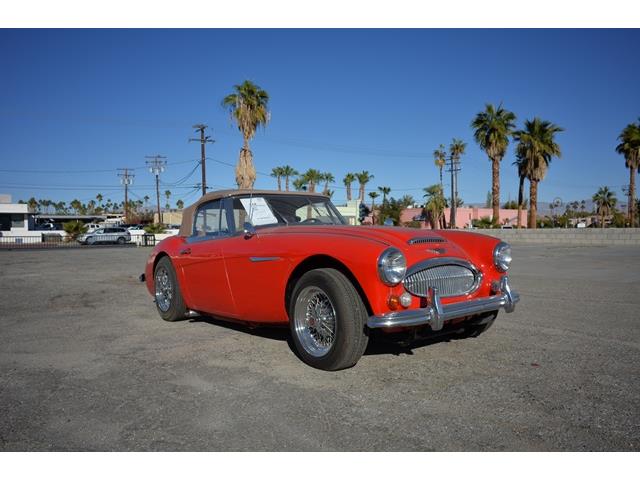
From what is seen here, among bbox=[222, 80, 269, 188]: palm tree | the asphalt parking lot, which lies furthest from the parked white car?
the asphalt parking lot

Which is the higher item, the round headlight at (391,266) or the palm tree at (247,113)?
the palm tree at (247,113)

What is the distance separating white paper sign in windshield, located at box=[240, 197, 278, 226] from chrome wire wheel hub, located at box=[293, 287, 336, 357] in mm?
1261

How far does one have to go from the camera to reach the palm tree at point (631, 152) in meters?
39.6

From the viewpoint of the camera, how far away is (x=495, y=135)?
129 feet

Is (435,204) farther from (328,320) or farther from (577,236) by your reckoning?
(328,320)

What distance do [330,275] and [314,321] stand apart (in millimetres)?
475

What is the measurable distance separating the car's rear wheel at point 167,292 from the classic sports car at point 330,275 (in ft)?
Result: 0.88

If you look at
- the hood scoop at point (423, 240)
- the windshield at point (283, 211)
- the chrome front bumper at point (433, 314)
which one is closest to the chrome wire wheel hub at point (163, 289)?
the windshield at point (283, 211)

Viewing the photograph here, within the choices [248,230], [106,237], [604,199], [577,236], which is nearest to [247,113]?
[106,237]

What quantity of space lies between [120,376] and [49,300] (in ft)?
16.2

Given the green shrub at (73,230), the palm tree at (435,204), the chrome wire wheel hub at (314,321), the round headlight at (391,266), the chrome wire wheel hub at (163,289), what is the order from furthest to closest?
1. the palm tree at (435,204)
2. the green shrub at (73,230)
3. the chrome wire wheel hub at (163,289)
4. the chrome wire wheel hub at (314,321)
5. the round headlight at (391,266)

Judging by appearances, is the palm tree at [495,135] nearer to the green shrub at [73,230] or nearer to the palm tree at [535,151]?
the palm tree at [535,151]

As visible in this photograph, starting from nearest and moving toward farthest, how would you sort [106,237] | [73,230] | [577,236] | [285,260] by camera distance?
[285,260], [577,236], [106,237], [73,230]

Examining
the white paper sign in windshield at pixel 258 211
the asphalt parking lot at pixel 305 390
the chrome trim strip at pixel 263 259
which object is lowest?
the asphalt parking lot at pixel 305 390
